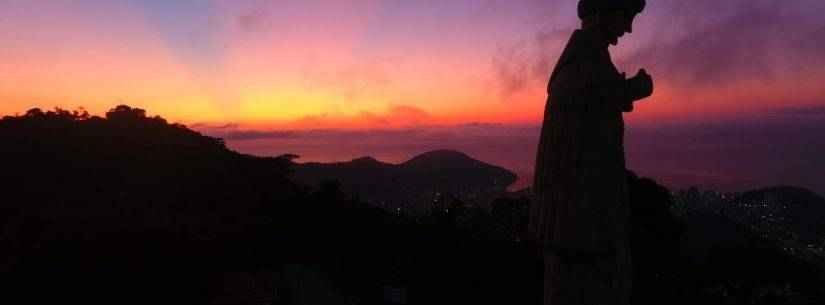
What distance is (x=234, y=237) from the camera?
1686cm

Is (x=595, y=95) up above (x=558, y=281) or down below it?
above

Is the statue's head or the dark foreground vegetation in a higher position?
the statue's head

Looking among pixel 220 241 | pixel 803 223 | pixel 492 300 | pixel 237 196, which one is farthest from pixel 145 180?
pixel 803 223

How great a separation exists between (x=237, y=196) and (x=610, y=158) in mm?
18074

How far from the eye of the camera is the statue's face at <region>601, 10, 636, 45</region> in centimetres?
387

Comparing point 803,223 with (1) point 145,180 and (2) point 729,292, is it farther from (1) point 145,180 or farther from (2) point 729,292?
(1) point 145,180

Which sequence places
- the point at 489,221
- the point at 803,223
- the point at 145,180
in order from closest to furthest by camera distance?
the point at 145,180
the point at 489,221
the point at 803,223

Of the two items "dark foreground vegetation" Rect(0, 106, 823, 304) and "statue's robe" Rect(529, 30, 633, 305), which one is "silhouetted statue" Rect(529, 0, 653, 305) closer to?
"statue's robe" Rect(529, 30, 633, 305)

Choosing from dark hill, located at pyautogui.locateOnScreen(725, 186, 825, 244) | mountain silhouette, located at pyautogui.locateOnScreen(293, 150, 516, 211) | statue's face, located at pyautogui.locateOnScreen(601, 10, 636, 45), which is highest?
statue's face, located at pyautogui.locateOnScreen(601, 10, 636, 45)

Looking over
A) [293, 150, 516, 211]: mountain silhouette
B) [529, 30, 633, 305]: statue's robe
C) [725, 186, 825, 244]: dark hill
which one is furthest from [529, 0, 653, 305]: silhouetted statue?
[725, 186, 825, 244]: dark hill

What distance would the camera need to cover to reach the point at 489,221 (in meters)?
21.8

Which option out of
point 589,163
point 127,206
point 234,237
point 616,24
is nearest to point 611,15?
point 616,24

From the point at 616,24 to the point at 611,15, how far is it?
0.08 metres

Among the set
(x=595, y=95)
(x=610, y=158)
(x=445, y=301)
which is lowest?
(x=445, y=301)
